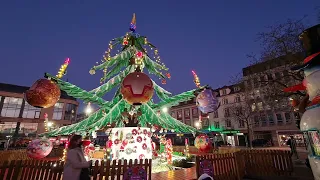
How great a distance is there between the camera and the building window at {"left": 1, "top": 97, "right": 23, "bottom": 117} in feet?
130

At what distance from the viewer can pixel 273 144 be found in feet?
115

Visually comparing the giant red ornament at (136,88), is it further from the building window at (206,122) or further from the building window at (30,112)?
the building window at (30,112)

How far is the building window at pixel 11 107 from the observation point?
3959 centimetres

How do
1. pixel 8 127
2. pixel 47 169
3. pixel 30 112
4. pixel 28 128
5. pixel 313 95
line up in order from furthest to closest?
pixel 30 112, pixel 28 128, pixel 8 127, pixel 47 169, pixel 313 95

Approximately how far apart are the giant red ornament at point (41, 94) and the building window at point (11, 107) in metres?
45.0

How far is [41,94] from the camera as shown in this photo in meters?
6.26

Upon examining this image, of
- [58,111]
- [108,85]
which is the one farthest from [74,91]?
[58,111]

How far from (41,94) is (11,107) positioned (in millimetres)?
45508

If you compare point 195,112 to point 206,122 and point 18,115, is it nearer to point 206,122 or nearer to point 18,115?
point 206,122

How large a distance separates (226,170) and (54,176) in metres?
6.83

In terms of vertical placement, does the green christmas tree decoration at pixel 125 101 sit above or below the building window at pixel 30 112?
below

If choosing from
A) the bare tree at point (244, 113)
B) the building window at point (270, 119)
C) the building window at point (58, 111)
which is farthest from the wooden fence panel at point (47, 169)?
the building window at point (58, 111)

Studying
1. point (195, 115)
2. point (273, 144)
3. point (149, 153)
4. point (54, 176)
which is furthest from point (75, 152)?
point (195, 115)

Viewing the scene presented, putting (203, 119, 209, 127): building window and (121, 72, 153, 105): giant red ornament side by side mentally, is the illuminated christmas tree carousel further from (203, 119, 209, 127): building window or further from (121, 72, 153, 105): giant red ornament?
(203, 119, 209, 127): building window
